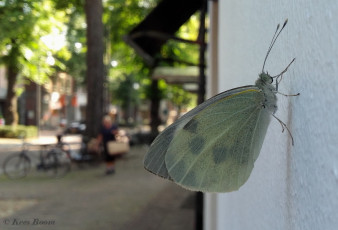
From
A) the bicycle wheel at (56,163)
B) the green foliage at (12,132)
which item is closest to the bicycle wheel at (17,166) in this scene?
the bicycle wheel at (56,163)

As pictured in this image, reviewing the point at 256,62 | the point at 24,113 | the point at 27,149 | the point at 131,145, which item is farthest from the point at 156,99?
the point at 256,62

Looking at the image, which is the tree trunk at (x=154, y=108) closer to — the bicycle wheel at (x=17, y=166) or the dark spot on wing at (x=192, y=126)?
the bicycle wheel at (x=17, y=166)

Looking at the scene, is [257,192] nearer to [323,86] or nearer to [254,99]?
[254,99]

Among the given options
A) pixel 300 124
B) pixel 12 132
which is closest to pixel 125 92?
pixel 12 132

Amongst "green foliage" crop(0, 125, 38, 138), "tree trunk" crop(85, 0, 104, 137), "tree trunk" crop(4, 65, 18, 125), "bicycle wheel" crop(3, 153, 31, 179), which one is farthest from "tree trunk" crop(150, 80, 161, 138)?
"tree trunk" crop(4, 65, 18, 125)

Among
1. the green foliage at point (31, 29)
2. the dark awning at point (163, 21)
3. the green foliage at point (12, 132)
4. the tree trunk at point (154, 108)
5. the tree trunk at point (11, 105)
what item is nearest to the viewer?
the dark awning at point (163, 21)

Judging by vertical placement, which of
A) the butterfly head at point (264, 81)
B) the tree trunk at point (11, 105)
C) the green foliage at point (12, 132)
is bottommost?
the green foliage at point (12, 132)

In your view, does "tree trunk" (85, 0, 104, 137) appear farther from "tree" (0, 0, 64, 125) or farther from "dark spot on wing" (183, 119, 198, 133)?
"dark spot on wing" (183, 119, 198, 133)
